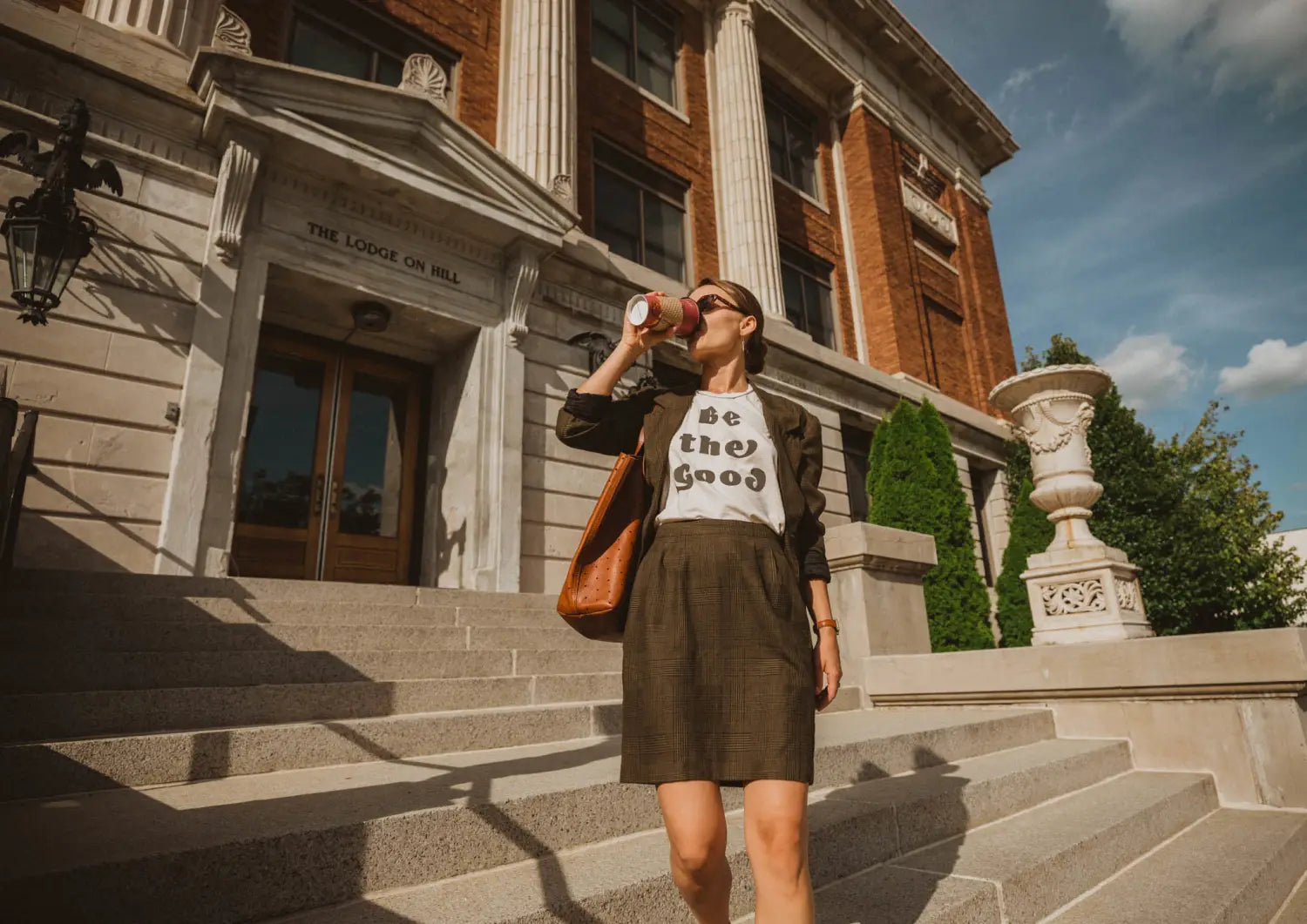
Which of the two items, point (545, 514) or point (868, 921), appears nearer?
point (868, 921)

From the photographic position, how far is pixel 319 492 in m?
8.82

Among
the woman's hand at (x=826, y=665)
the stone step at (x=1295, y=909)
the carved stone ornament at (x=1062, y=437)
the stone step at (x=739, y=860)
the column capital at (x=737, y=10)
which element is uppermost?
the column capital at (x=737, y=10)

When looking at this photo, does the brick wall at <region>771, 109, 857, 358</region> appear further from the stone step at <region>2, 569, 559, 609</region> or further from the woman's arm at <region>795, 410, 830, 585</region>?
the woman's arm at <region>795, 410, 830, 585</region>

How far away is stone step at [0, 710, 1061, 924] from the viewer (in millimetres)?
1905

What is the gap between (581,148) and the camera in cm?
1248

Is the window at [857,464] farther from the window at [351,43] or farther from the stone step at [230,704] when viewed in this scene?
the stone step at [230,704]

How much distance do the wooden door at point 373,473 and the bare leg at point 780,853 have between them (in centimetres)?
803

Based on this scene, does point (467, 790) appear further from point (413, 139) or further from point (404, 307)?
point (413, 139)

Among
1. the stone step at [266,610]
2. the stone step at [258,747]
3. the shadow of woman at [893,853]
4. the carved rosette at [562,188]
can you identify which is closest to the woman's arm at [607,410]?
the shadow of woman at [893,853]

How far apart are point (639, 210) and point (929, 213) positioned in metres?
10.8

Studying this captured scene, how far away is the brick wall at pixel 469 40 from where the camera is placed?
10867mm

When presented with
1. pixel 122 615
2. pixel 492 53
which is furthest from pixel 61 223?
pixel 492 53

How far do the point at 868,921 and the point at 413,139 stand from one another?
9.22 metres

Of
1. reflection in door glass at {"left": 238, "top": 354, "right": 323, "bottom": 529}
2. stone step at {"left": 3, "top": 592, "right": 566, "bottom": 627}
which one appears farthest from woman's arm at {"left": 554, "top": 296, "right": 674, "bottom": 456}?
reflection in door glass at {"left": 238, "top": 354, "right": 323, "bottom": 529}
